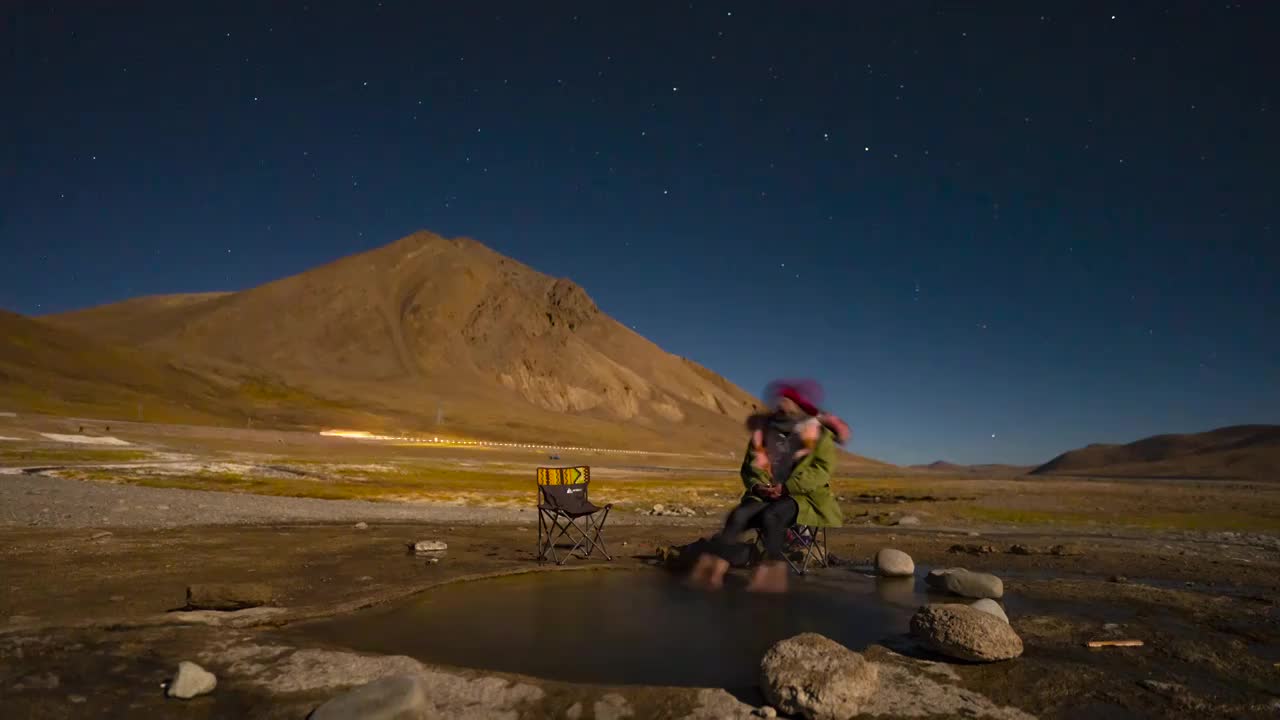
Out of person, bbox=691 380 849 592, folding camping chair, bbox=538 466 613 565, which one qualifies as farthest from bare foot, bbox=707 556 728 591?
folding camping chair, bbox=538 466 613 565

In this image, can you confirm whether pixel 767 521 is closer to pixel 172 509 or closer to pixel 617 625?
pixel 617 625

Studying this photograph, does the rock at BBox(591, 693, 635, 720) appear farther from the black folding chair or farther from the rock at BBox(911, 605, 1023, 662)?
the black folding chair

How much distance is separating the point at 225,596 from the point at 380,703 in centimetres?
502

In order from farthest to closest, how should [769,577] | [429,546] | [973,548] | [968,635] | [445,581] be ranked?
[973,548], [429,546], [769,577], [445,581], [968,635]

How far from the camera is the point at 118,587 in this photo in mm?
10000

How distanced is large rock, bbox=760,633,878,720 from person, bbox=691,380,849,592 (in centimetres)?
498

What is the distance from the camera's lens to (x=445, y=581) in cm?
1145

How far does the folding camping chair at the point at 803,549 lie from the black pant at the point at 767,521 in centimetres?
57

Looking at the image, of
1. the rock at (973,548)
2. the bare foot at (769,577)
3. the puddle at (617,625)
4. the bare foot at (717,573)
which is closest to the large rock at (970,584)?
the puddle at (617,625)

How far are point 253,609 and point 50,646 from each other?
227 centimetres

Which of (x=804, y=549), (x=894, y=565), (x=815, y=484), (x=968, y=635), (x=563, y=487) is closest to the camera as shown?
(x=968, y=635)

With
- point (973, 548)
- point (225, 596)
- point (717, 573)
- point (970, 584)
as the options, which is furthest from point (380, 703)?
point (973, 548)

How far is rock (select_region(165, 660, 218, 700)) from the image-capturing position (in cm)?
611

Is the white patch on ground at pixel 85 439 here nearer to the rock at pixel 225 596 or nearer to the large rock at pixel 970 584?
the rock at pixel 225 596
